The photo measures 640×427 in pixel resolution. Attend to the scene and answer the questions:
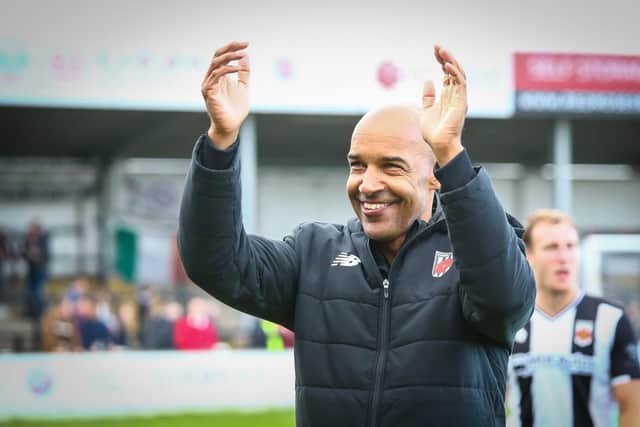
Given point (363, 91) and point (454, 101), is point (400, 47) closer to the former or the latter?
point (363, 91)

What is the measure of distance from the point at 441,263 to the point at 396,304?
0.52 ft

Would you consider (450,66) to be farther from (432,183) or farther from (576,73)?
(576,73)

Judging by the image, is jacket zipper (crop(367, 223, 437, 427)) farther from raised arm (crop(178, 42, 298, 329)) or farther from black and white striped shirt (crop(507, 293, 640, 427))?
black and white striped shirt (crop(507, 293, 640, 427))

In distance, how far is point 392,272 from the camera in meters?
2.99

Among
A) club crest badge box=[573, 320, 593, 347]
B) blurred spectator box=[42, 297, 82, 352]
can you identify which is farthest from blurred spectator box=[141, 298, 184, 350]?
club crest badge box=[573, 320, 593, 347]

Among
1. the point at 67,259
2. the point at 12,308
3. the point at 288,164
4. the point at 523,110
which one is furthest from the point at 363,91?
the point at 67,259

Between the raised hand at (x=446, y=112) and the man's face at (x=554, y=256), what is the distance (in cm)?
252

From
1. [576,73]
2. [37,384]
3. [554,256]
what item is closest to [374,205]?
[554,256]

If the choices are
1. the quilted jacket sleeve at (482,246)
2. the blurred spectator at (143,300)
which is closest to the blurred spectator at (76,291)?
the blurred spectator at (143,300)

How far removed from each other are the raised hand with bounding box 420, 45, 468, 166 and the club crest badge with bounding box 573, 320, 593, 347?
2.48m

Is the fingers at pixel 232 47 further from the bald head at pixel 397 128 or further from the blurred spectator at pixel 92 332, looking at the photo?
the blurred spectator at pixel 92 332

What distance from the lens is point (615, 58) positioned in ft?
49.5

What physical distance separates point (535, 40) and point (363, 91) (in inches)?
92.5

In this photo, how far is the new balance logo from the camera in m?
3.05
